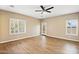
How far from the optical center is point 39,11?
3.33 meters

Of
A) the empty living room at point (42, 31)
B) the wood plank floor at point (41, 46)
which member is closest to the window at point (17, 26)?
the empty living room at point (42, 31)

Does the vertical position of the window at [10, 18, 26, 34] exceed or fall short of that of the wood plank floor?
it exceeds it

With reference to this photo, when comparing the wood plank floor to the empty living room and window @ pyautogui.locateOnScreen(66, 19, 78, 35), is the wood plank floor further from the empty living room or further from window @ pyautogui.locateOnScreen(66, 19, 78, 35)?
window @ pyautogui.locateOnScreen(66, 19, 78, 35)

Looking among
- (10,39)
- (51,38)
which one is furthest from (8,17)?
(51,38)

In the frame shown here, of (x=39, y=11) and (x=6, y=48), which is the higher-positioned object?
(x=39, y=11)

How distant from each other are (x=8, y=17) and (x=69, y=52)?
2556 millimetres

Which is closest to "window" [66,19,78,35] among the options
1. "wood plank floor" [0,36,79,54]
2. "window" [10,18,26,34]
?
"wood plank floor" [0,36,79,54]

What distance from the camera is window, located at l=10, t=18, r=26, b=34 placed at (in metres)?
3.16

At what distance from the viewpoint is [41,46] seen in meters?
3.26

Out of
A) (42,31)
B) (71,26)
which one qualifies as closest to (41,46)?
(42,31)

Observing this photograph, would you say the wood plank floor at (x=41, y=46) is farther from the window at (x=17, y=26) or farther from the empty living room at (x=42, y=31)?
the window at (x=17, y=26)

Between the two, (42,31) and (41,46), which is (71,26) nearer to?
(42,31)

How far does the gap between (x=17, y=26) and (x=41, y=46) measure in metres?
1.12
